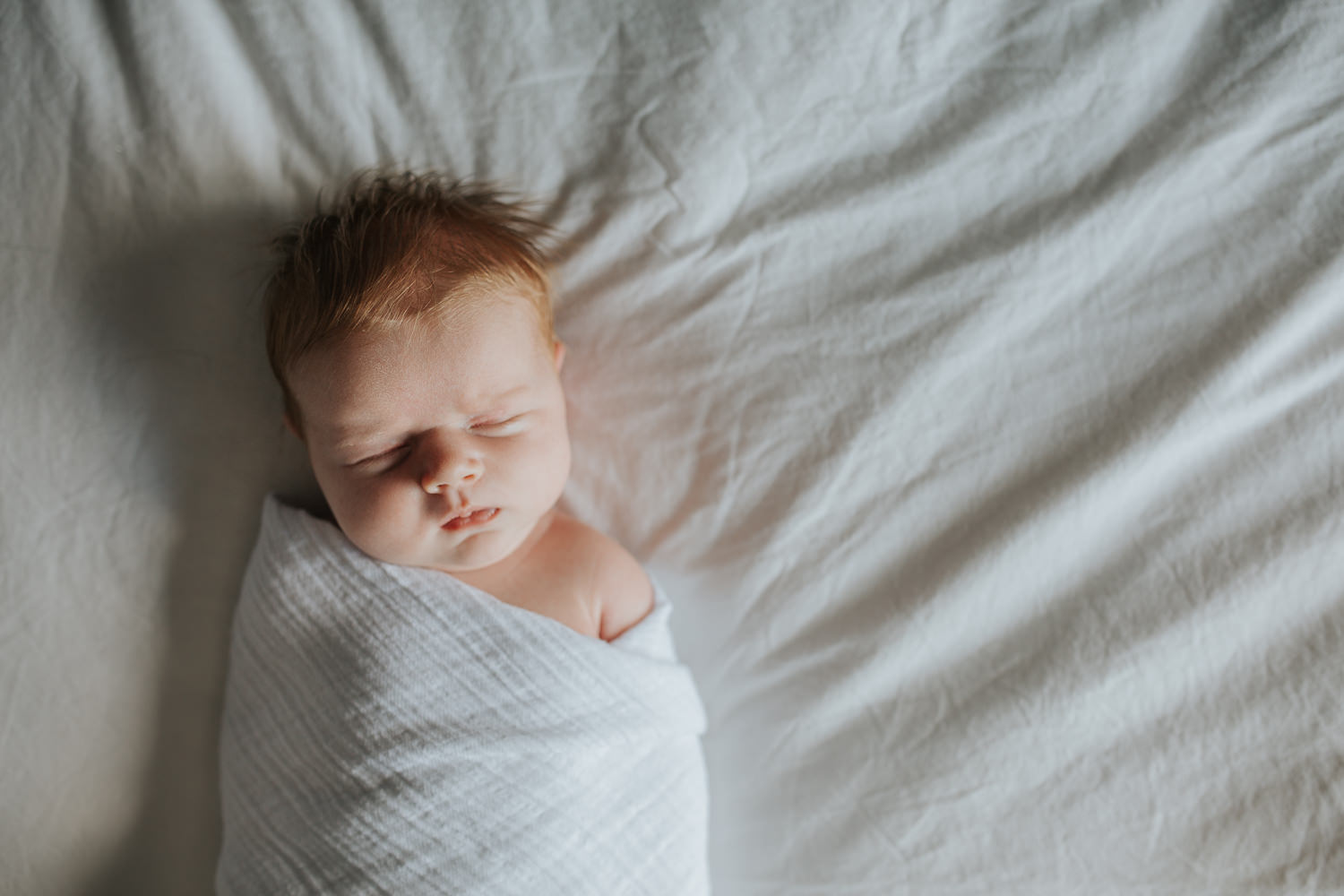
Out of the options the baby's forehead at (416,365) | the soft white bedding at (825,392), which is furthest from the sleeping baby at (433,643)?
the soft white bedding at (825,392)

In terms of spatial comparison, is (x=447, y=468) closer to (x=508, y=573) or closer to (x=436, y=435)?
(x=436, y=435)

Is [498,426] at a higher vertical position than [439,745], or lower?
higher

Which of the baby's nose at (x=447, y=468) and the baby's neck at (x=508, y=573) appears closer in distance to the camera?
the baby's nose at (x=447, y=468)

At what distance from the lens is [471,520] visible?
92 centimetres

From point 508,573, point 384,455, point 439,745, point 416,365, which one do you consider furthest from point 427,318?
point 439,745

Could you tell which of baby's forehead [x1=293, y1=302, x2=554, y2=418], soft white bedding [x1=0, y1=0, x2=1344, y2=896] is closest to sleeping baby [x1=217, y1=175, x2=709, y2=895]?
baby's forehead [x1=293, y1=302, x2=554, y2=418]

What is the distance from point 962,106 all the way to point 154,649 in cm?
112

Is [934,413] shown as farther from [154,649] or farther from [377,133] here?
[154,649]

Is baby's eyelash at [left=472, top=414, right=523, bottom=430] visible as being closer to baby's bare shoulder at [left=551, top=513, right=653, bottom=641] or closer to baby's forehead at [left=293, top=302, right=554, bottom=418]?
baby's forehead at [left=293, top=302, right=554, bottom=418]

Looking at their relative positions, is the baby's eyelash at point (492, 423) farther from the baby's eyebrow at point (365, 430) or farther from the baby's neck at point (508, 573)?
the baby's neck at point (508, 573)

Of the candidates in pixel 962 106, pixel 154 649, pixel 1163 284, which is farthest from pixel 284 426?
pixel 1163 284

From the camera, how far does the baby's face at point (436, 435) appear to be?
2.93ft

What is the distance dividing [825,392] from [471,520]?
1.35 feet

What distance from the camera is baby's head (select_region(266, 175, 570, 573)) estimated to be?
89 cm
